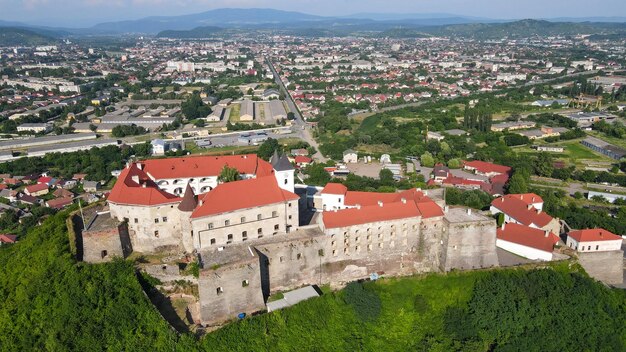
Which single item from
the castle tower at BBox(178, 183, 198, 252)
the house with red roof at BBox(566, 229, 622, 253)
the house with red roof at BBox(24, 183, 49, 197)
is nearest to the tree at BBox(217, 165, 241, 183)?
the castle tower at BBox(178, 183, 198, 252)

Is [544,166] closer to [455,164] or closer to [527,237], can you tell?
[455,164]

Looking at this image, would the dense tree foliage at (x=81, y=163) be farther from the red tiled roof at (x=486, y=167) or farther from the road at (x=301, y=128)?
the red tiled roof at (x=486, y=167)

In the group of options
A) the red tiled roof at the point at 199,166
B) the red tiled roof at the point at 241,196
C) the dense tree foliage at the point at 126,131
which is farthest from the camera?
the dense tree foliage at the point at 126,131

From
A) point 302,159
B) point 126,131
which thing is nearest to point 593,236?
point 302,159

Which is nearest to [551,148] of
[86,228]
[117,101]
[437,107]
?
[437,107]

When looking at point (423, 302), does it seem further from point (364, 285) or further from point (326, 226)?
point (326, 226)

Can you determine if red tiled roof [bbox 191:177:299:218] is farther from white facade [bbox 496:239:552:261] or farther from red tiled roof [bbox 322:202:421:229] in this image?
white facade [bbox 496:239:552:261]

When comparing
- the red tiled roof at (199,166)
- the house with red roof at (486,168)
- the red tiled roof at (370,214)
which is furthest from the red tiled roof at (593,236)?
the house with red roof at (486,168)
